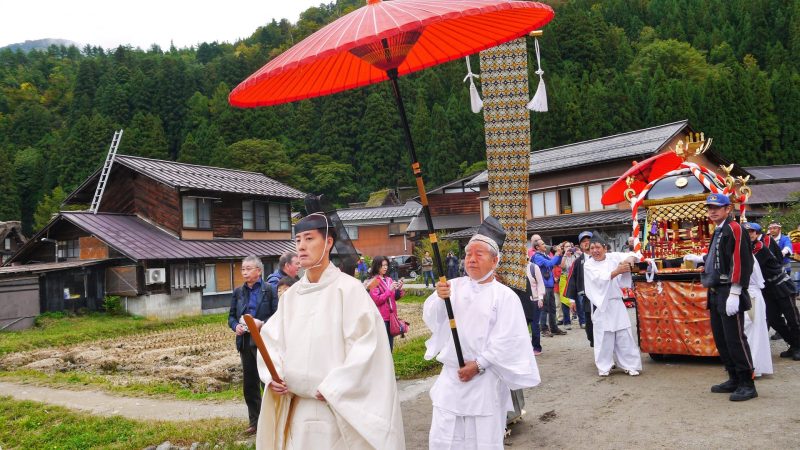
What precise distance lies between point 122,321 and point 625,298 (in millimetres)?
18107

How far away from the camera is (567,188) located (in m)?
31.2

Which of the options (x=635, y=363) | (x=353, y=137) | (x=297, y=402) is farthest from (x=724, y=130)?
(x=297, y=402)

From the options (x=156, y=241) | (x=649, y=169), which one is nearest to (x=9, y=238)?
(x=156, y=241)

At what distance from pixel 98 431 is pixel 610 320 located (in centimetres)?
684

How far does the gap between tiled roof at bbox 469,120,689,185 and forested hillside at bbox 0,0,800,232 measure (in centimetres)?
979

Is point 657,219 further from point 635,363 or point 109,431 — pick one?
point 109,431

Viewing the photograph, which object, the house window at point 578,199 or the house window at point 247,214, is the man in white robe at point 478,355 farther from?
the house window at point 578,199

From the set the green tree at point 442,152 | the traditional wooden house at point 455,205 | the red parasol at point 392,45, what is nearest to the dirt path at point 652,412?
the red parasol at point 392,45

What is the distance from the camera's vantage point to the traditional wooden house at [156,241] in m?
22.2

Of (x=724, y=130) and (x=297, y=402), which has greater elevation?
(x=724, y=130)

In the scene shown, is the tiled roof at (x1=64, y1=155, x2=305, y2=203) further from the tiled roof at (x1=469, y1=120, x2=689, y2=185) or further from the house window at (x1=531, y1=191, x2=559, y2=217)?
the tiled roof at (x1=469, y1=120, x2=689, y2=185)

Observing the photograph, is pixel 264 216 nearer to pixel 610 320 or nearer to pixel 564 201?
pixel 564 201

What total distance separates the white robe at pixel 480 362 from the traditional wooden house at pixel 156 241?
65.6 feet

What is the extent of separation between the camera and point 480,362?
4.17 m
